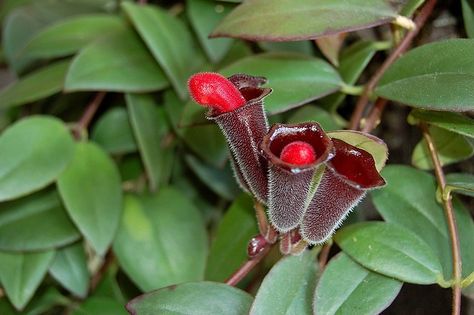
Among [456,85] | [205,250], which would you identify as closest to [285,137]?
[456,85]

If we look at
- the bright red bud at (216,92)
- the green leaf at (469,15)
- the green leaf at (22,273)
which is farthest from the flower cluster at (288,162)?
the green leaf at (22,273)

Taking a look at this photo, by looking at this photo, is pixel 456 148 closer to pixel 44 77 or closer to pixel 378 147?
pixel 378 147

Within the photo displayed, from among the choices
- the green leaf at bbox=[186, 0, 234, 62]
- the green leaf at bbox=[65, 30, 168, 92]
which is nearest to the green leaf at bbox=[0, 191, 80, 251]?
the green leaf at bbox=[65, 30, 168, 92]

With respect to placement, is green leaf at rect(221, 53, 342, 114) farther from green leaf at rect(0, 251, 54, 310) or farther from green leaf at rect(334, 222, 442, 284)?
green leaf at rect(0, 251, 54, 310)

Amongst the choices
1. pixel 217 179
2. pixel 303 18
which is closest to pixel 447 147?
pixel 303 18

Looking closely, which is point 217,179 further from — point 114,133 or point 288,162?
point 288,162

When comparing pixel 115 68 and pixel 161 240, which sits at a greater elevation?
pixel 115 68

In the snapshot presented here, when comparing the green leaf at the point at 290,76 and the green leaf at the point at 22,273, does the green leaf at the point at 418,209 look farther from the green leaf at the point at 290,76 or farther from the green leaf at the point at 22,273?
the green leaf at the point at 22,273
